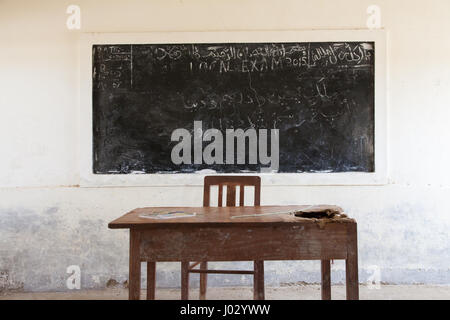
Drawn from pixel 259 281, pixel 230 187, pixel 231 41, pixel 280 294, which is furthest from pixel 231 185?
pixel 231 41

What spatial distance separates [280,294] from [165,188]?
4.21 ft

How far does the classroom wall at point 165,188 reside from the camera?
3.51 metres

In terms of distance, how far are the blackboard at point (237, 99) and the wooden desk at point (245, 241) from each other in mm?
1582

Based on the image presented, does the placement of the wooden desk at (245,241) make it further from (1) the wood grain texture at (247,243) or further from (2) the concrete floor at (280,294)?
(2) the concrete floor at (280,294)

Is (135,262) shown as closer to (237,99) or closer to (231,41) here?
(237,99)

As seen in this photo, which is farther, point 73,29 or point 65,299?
point 73,29

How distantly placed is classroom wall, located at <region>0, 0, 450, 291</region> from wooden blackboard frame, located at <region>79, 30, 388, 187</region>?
0.19 ft

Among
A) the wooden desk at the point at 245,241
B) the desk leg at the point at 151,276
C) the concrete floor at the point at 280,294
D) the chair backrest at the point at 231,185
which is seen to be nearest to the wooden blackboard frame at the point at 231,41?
the chair backrest at the point at 231,185

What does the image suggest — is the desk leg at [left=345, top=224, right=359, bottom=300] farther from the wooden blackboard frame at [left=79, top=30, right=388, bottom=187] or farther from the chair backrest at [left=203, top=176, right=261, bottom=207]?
the wooden blackboard frame at [left=79, top=30, right=388, bottom=187]

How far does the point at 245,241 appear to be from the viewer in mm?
1990

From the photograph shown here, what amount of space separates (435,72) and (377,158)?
89cm

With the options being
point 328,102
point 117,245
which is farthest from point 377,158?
point 117,245

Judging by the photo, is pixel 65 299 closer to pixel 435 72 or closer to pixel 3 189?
pixel 3 189
